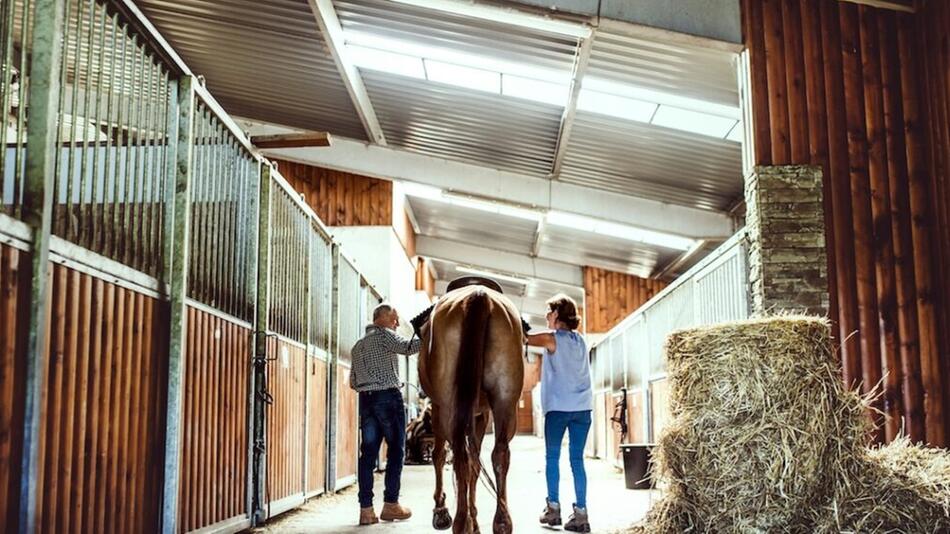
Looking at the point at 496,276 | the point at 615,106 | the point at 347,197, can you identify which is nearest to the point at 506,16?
the point at 615,106

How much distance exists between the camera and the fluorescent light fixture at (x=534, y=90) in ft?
34.3

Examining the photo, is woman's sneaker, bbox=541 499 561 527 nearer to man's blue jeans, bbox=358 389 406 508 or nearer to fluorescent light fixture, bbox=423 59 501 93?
man's blue jeans, bbox=358 389 406 508

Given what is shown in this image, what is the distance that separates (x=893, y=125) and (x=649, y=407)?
16.6 feet

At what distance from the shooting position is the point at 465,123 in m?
12.4

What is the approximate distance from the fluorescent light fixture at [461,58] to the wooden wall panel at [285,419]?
3906 mm

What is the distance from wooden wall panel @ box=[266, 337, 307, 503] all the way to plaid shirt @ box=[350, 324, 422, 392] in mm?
570

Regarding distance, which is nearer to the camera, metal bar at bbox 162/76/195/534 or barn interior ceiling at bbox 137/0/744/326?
metal bar at bbox 162/76/195/534

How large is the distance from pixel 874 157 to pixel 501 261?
1459cm

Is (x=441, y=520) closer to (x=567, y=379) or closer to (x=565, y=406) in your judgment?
(x=565, y=406)

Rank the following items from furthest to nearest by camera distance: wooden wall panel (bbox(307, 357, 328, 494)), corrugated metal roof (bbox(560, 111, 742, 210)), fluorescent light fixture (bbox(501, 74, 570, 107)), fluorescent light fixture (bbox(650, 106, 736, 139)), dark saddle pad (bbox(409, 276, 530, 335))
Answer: corrugated metal roof (bbox(560, 111, 742, 210)) < fluorescent light fixture (bbox(501, 74, 570, 107)) < fluorescent light fixture (bbox(650, 106, 736, 139)) < wooden wall panel (bbox(307, 357, 328, 494)) < dark saddle pad (bbox(409, 276, 530, 335))

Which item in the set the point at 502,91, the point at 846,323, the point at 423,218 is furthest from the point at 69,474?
the point at 423,218

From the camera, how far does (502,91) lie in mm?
10930

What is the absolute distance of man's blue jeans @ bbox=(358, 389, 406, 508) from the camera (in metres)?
6.43

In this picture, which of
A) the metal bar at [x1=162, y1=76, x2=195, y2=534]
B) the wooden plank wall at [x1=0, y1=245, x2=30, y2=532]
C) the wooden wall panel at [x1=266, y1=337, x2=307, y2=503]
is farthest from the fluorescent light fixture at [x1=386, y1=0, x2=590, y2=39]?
the wooden plank wall at [x1=0, y1=245, x2=30, y2=532]
